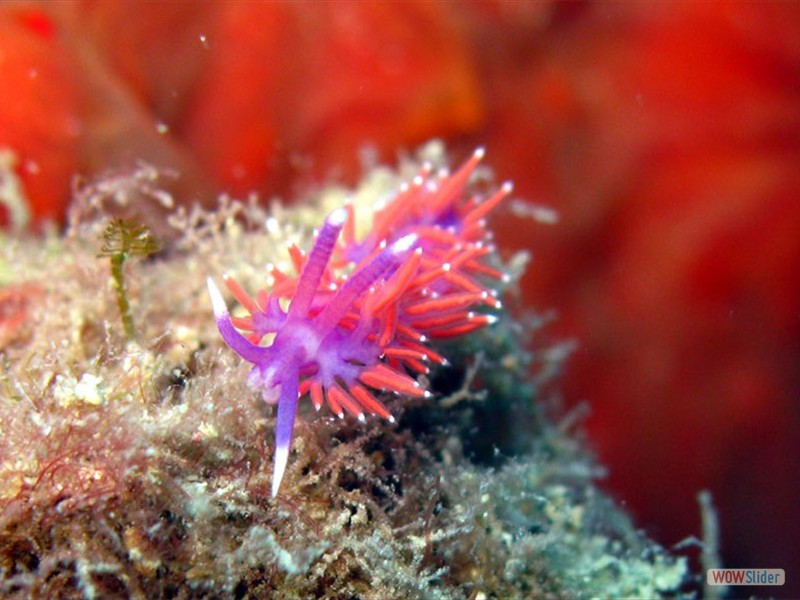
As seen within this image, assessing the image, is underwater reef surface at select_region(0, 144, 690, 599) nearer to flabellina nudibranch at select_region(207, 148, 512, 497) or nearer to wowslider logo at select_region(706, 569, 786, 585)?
flabellina nudibranch at select_region(207, 148, 512, 497)

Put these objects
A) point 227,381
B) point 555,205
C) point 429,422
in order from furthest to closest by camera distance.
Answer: point 555,205, point 429,422, point 227,381

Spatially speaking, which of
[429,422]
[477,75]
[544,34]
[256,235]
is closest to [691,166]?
[544,34]

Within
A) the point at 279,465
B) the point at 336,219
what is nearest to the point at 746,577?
the point at 279,465

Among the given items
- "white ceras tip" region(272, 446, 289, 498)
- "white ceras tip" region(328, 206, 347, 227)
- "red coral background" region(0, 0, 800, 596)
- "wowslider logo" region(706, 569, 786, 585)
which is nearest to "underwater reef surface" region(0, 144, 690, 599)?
"white ceras tip" region(272, 446, 289, 498)

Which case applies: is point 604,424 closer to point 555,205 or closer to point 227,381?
point 555,205

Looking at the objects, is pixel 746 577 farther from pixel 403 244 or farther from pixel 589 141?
pixel 403 244

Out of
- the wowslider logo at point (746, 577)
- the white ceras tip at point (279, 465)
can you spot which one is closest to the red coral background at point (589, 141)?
the wowslider logo at point (746, 577)
